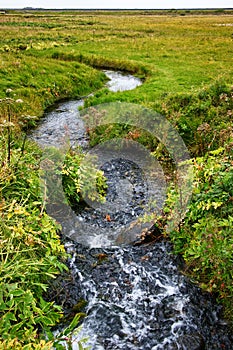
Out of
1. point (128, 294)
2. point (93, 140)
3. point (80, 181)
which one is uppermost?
point (80, 181)

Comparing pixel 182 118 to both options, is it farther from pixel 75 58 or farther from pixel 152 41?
pixel 152 41

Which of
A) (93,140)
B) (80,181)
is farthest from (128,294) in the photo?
(93,140)

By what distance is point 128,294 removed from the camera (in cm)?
630

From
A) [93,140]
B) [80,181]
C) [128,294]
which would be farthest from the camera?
[93,140]

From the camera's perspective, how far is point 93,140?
41.8 feet

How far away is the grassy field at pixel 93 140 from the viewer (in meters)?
5.05

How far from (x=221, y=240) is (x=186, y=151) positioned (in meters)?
5.55

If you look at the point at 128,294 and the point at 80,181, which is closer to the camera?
Result: the point at 128,294

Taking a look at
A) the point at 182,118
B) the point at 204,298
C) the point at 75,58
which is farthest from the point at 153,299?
the point at 75,58

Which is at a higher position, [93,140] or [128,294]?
[93,140]

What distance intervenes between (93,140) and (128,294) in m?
7.48

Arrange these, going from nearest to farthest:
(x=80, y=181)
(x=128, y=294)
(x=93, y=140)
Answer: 1. (x=128, y=294)
2. (x=80, y=181)
3. (x=93, y=140)

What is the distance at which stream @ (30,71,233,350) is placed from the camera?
5500mm

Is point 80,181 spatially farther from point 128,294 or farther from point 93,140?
point 93,140
